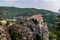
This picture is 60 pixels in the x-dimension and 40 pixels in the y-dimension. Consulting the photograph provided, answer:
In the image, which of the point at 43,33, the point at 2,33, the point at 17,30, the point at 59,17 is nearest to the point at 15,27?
the point at 17,30

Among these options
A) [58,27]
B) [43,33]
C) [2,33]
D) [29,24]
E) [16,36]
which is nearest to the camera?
[58,27]

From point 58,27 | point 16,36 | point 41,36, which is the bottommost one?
point 41,36

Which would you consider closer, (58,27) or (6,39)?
(58,27)

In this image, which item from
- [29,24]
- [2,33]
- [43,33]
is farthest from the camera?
[43,33]

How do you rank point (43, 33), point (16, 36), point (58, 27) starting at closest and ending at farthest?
point (58, 27), point (16, 36), point (43, 33)

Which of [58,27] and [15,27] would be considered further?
[15,27]

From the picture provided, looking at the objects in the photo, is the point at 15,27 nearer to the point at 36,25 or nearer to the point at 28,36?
the point at 28,36

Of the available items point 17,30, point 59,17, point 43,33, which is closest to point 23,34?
point 17,30

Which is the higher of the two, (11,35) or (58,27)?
(58,27)

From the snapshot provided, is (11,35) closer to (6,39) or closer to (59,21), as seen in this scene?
(6,39)
